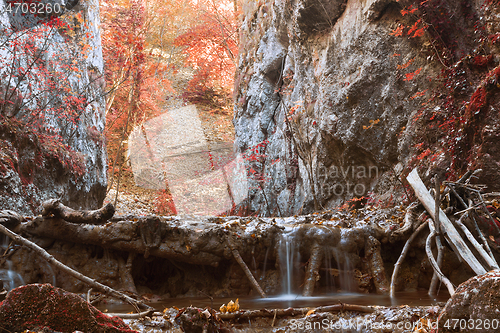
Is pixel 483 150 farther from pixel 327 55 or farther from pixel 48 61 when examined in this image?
pixel 48 61

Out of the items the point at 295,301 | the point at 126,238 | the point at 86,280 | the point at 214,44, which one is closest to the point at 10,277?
the point at 126,238

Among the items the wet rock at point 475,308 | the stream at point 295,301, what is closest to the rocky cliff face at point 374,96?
the stream at point 295,301

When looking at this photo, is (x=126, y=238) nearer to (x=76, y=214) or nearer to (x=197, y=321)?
(x=76, y=214)

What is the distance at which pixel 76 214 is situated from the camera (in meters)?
4.51

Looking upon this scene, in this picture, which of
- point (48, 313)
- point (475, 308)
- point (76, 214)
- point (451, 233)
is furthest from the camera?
point (76, 214)

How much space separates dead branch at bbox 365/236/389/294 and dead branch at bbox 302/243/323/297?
772 millimetres

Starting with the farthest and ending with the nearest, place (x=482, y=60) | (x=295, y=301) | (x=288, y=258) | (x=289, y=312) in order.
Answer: (x=482, y=60)
(x=288, y=258)
(x=295, y=301)
(x=289, y=312)

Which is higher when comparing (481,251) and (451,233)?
(451,233)

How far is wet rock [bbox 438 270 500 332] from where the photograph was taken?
165cm

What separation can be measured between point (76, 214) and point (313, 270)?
12.0ft

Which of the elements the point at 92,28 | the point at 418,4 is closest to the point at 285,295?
the point at 418,4

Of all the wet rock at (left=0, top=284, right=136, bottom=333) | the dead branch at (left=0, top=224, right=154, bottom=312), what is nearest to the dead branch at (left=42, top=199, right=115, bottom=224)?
the dead branch at (left=0, top=224, right=154, bottom=312)

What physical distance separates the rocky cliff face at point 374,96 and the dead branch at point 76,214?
5559 millimetres

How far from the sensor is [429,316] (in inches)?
96.9
